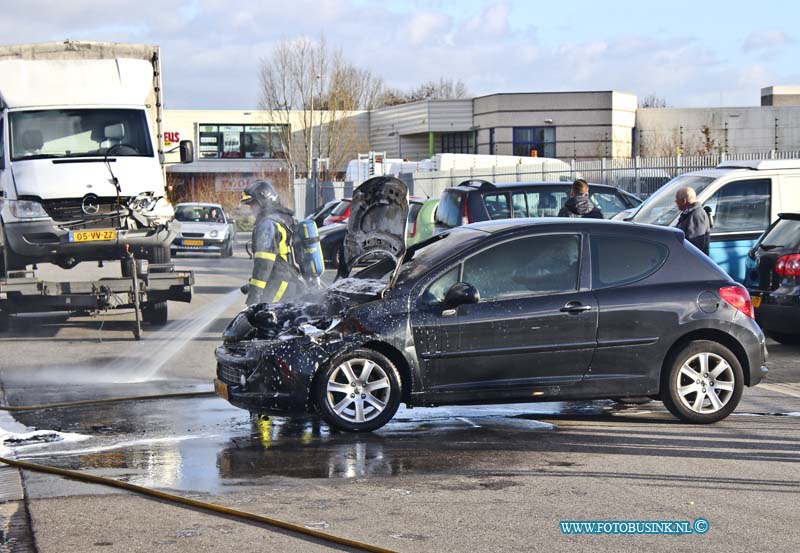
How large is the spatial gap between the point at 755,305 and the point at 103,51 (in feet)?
30.3

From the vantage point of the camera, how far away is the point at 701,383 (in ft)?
28.5

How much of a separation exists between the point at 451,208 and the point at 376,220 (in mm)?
4205

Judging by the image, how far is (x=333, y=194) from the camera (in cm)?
4572

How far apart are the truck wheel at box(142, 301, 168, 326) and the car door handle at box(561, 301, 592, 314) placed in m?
9.00

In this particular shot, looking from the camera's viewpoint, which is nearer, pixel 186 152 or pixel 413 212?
pixel 186 152

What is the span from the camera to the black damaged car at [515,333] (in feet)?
27.0

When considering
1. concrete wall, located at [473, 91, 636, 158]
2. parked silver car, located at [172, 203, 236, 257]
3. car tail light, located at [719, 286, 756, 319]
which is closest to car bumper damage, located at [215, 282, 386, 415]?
car tail light, located at [719, 286, 756, 319]

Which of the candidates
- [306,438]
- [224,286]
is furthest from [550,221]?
[224,286]

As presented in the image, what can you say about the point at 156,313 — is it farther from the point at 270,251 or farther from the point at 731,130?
the point at 731,130

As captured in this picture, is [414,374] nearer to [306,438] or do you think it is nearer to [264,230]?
[306,438]

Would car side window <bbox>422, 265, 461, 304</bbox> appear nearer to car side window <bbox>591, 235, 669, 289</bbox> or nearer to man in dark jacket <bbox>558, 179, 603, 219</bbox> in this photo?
car side window <bbox>591, 235, 669, 289</bbox>

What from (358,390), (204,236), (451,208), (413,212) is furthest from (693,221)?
(204,236)

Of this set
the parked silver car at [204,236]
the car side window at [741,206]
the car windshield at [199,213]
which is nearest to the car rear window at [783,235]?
the car side window at [741,206]

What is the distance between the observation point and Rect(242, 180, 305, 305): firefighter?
11.2 meters
